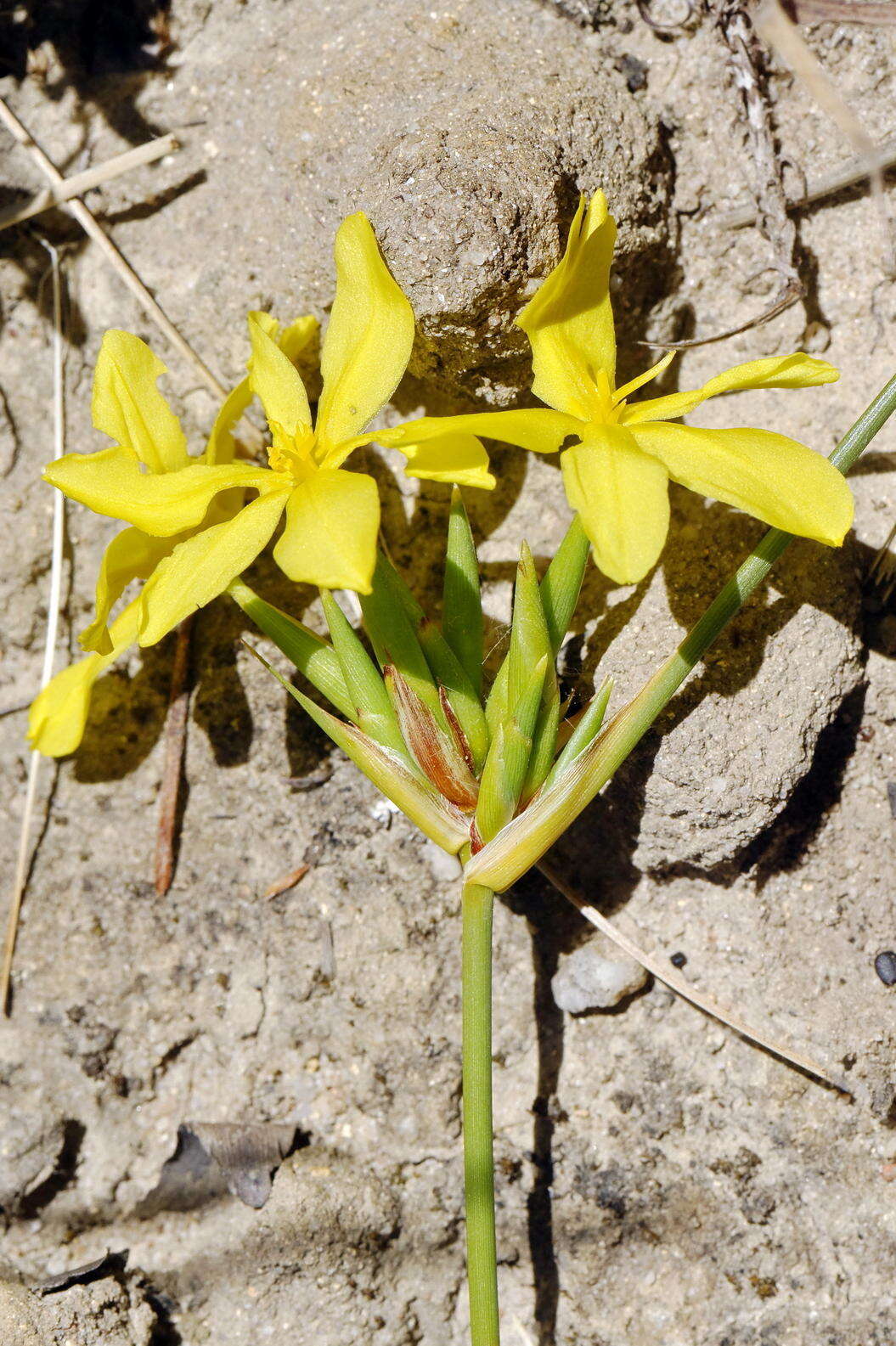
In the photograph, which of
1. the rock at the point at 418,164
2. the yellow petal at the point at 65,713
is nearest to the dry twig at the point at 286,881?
the yellow petal at the point at 65,713

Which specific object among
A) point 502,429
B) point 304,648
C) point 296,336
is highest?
point 296,336

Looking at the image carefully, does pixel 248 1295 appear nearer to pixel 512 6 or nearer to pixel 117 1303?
pixel 117 1303

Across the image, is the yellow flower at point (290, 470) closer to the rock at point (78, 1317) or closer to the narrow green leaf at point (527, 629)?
the narrow green leaf at point (527, 629)

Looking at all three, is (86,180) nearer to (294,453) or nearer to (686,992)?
(294,453)

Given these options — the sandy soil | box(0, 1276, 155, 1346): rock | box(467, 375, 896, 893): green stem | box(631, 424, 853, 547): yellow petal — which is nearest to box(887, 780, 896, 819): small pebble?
the sandy soil

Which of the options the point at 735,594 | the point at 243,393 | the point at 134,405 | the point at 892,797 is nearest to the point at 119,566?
the point at 134,405
